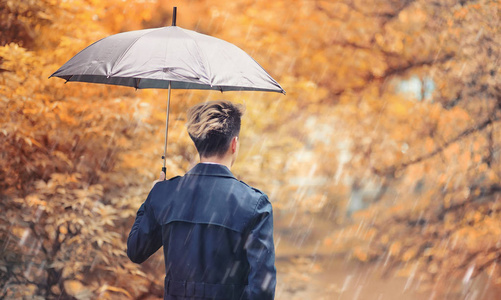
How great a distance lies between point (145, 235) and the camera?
1857 millimetres

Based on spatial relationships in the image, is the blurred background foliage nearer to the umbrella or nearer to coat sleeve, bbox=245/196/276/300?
the umbrella

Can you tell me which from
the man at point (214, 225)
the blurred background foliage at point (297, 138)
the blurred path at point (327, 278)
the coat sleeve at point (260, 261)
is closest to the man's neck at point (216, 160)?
the man at point (214, 225)

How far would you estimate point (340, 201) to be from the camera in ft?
19.9

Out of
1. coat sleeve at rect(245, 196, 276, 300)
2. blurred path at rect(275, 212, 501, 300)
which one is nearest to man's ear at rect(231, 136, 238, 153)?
coat sleeve at rect(245, 196, 276, 300)

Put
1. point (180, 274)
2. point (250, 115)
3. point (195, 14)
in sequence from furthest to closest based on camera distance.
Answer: point (195, 14) → point (250, 115) → point (180, 274)

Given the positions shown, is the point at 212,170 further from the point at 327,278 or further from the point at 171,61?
the point at 327,278

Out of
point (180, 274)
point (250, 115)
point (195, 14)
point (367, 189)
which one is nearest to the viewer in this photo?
point (180, 274)

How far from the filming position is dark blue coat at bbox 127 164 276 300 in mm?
1731

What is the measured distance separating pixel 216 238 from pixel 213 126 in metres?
0.42

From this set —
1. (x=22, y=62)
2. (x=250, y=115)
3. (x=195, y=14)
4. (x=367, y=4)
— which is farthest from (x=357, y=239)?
(x=22, y=62)

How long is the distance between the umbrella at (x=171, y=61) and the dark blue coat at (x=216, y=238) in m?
0.47

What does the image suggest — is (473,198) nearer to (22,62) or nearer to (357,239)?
(357,239)

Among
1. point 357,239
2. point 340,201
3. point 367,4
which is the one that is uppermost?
point 367,4

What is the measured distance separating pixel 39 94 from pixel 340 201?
12.1 ft
